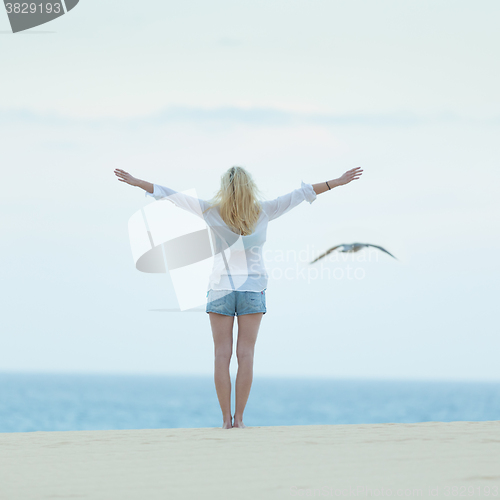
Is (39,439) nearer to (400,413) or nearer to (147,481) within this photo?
(147,481)

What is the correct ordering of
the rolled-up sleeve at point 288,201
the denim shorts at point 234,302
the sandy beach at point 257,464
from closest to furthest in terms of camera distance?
the sandy beach at point 257,464
the denim shorts at point 234,302
the rolled-up sleeve at point 288,201

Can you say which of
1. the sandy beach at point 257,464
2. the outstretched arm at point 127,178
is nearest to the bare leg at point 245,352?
the sandy beach at point 257,464

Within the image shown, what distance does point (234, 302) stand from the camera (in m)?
3.87

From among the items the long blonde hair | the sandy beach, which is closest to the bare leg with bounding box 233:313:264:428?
the sandy beach

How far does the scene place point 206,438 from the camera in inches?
128

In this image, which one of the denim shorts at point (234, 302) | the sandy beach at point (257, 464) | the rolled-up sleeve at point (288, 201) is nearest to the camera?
the sandy beach at point (257, 464)

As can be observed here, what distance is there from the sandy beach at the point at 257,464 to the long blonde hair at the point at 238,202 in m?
1.23

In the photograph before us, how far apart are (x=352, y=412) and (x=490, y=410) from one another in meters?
12.3

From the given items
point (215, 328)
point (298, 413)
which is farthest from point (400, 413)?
point (215, 328)

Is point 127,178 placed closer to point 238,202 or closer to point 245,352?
point 238,202

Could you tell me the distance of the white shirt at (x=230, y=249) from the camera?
3.87 meters

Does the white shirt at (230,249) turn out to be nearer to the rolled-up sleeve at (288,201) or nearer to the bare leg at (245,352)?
the rolled-up sleeve at (288,201)

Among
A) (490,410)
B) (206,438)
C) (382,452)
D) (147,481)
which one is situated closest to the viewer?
(147,481)

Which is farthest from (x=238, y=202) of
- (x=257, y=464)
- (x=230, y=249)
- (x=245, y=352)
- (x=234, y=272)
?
(x=257, y=464)
